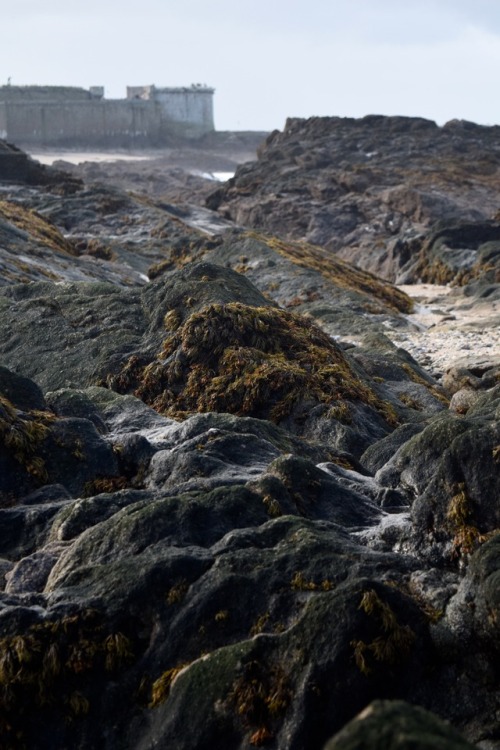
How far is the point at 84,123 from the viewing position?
91.8 m

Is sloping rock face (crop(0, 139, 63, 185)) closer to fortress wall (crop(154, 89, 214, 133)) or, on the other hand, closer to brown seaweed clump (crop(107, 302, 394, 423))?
brown seaweed clump (crop(107, 302, 394, 423))

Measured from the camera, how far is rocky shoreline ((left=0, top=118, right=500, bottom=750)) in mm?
3865

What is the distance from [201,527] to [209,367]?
14.2ft

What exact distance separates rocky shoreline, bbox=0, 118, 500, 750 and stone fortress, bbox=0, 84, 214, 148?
270 ft

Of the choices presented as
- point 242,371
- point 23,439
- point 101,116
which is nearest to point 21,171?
point 242,371

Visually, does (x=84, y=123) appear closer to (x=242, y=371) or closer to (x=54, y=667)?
(x=242, y=371)

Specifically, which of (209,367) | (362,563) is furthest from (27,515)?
(209,367)

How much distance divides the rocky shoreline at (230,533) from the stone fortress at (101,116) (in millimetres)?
82359

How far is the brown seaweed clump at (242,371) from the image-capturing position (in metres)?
8.68

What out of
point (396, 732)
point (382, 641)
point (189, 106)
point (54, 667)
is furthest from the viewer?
point (189, 106)

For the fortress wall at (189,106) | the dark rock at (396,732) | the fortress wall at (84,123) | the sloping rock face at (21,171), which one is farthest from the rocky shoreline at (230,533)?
the fortress wall at (189,106)

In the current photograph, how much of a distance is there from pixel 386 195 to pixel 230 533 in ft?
115

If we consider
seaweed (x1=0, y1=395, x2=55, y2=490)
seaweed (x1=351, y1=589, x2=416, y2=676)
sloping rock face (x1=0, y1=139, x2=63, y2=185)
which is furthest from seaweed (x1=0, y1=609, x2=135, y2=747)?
sloping rock face (x1=0, y1=139, x2=63, y2=185)

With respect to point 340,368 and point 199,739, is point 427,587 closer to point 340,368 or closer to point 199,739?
point 199,739
